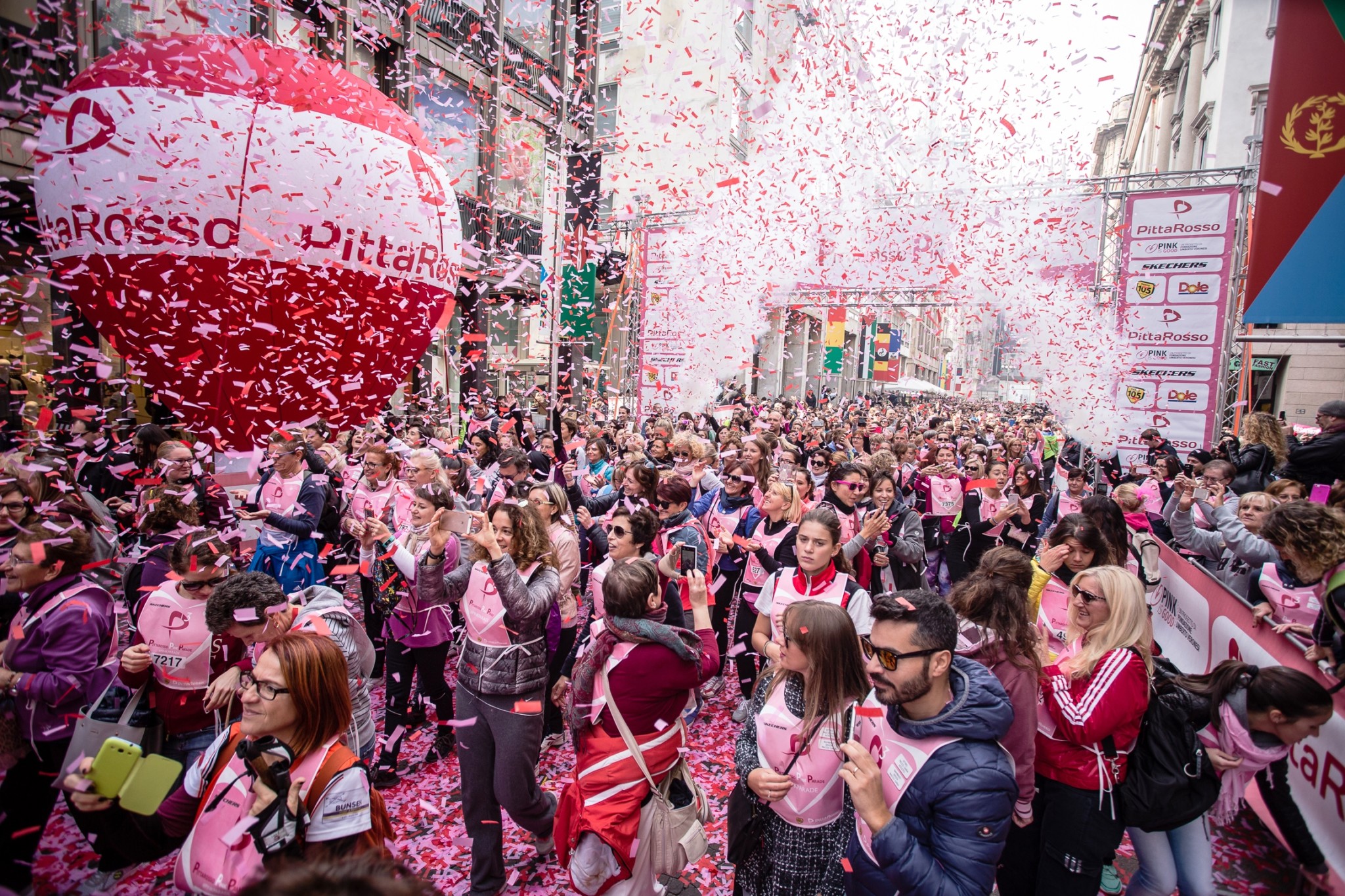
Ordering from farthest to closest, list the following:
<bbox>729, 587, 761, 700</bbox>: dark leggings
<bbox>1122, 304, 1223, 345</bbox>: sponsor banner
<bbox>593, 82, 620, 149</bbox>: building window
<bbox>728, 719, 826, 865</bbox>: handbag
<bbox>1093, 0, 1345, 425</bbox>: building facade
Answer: <bbox>593, 82, 620, 149</bbox>: building window
<bbox>1093, 0, 1345, 425</bbox>: building facade
<bbox>1122, 304, 1223, 345</bbox>: sponsor banner
<bbox>729, 587, 761, 700</bbox>: dark leggings
<bbox>728, 719, 826, 865</bbox>: handbag

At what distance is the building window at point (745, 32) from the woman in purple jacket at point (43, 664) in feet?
68.7

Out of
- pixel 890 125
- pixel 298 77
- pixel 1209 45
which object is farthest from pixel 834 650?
pixel 1209 45

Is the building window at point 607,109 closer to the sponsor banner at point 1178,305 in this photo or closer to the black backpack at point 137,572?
the sponsor banner at point 1178,305

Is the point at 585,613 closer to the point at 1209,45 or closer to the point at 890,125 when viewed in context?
the point at 890,125

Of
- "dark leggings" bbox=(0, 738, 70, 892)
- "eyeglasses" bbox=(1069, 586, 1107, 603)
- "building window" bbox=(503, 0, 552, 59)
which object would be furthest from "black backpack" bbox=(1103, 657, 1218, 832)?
"building window" bbox=(503, 0, 552, 59)

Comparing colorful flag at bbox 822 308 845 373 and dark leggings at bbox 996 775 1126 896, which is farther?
colorful flag at bbox 822 308 845 373

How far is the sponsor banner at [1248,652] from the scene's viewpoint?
3.38 m

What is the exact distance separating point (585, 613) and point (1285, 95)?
7265 mm

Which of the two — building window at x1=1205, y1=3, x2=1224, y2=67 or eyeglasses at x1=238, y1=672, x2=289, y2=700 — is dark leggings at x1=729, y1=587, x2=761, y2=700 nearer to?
eyeglasses at x1=238, y1=672, x2=289, y2=700

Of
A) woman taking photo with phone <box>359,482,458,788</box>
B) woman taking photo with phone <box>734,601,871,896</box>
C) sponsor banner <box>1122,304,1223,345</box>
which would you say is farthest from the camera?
sponsor banner <box>1122,304,1223,345</box>

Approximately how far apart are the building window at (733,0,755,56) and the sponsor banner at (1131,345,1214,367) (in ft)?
47.6

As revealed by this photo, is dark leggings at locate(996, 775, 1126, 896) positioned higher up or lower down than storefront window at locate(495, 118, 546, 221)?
lower down

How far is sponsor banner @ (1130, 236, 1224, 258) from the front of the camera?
9719 millimetres


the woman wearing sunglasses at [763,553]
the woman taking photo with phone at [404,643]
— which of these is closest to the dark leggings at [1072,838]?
the woman wearing sunglasses at [763,553]
